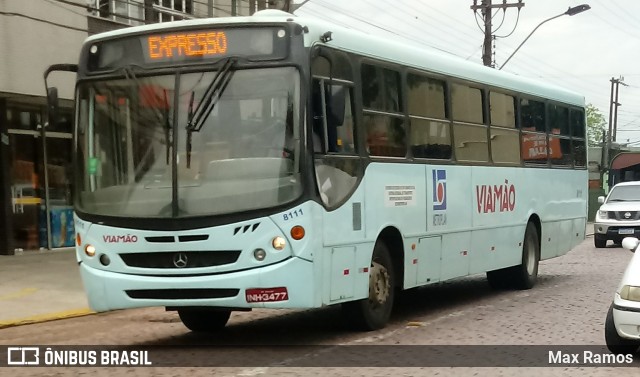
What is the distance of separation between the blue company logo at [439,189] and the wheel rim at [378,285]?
1598mm

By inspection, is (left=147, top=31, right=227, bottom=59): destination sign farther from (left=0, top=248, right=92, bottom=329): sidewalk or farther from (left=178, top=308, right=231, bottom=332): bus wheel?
(left=0, top=248, right=92, bottom=329): sidewalk

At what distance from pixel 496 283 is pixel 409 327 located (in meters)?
5.07

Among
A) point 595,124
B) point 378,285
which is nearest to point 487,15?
point 378,285

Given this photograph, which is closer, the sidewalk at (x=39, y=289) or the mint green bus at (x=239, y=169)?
the mint green bus at (x=239, y=169)

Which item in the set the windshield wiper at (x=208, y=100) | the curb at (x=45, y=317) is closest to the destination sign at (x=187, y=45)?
the windshield wiper at (x=208, y=100)

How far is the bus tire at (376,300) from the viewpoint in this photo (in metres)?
10.0

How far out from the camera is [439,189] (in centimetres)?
1184

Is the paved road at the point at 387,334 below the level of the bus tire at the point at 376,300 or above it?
below

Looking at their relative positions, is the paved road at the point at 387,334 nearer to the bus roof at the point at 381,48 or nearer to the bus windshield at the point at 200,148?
the bus windshield at the point at 200,148

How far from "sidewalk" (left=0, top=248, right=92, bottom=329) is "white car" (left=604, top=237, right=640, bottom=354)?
7.49m

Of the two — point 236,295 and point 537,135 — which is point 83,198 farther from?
point 537,135

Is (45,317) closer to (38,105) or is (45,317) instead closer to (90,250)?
(90,250)

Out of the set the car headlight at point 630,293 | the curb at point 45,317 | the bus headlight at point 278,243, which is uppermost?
the bus headlight at point 278,243

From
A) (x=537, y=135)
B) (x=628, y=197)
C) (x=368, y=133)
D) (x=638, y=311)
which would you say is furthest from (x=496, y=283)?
(x=628, y=197)
